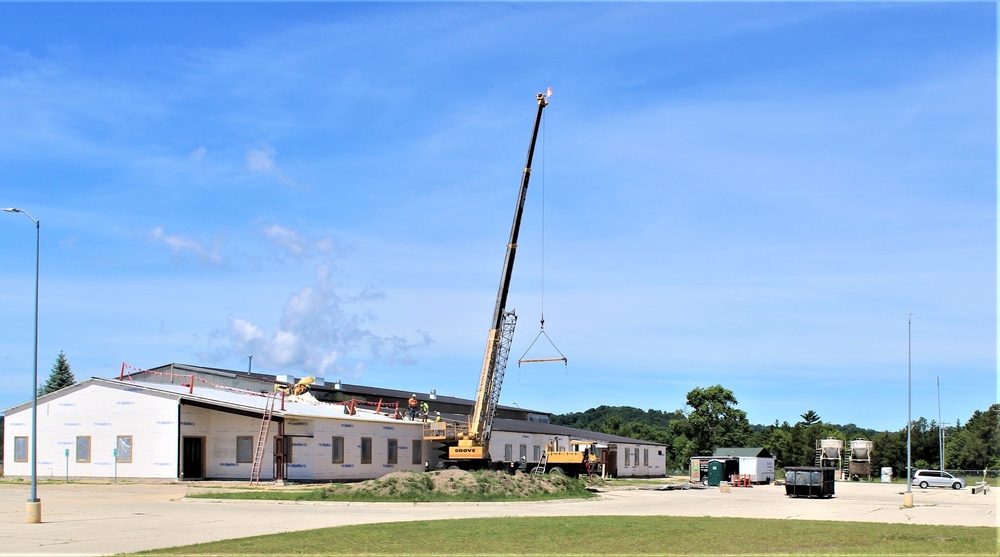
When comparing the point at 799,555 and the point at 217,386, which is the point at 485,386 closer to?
the point at 217,386

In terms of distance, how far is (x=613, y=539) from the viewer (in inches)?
868

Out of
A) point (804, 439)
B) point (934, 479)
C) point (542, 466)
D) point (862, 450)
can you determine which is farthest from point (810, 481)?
point (804, 439)

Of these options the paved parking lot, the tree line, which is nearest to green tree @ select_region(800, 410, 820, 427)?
the tree line

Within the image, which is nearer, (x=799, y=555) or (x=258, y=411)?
(x=799, y=555)

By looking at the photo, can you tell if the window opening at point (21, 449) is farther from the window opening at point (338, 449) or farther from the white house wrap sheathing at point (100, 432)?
the window opening at point (338, 449)

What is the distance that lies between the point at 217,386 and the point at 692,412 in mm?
60311

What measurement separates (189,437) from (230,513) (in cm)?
2161

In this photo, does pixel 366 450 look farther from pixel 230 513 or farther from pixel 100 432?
pixel 230 513

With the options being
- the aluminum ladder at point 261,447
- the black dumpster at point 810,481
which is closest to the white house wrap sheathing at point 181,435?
the aluminum ladder at point 261,447

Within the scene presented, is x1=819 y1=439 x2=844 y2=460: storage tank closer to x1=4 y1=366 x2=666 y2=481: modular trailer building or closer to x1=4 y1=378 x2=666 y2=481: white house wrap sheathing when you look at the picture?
x1=4 y1=366 x2=666 y2=481: modular trailer building

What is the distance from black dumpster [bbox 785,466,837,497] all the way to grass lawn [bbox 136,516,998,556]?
19.8 meters

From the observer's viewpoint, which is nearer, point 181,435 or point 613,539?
point 613,539

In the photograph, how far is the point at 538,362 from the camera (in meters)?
52.4

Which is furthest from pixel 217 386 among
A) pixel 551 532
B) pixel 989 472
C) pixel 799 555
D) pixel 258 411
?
pixel 989 472
